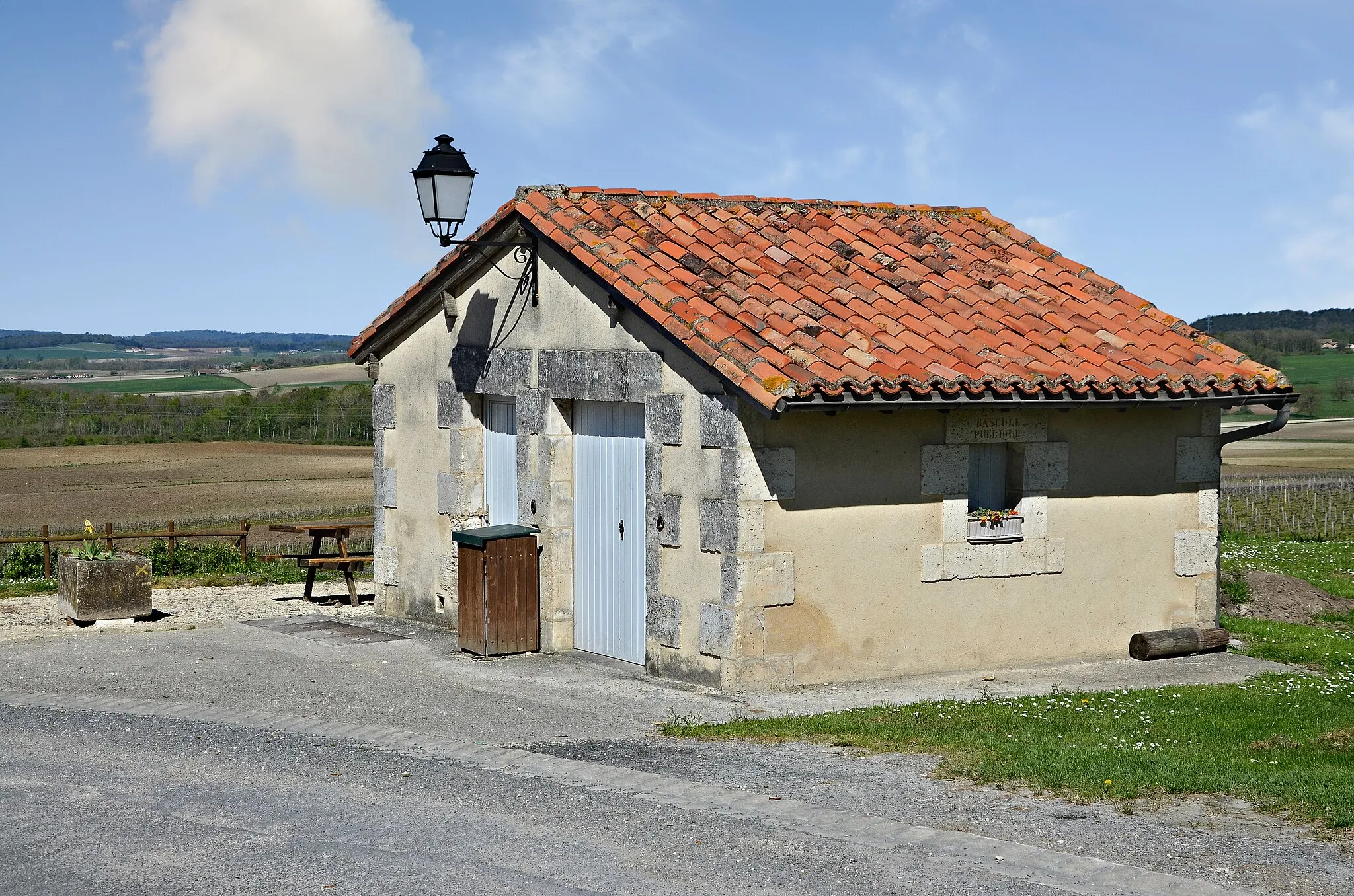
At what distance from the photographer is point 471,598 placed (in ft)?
41.3

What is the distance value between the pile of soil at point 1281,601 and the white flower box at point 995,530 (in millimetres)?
4853

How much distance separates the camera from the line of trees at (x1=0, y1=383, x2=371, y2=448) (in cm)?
5472

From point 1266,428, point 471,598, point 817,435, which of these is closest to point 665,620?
point 817,435

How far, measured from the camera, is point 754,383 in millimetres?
10188

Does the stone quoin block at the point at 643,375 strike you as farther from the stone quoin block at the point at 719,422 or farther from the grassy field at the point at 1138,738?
the grassy field at the point at 1138,738

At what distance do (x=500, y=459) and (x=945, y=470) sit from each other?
4.25 m

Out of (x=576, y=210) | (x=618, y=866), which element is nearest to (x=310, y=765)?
(x=618, y=866)

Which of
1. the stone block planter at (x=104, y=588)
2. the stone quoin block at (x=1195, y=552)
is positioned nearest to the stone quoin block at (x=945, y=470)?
the stone quoin block at (x=1195, y=552)

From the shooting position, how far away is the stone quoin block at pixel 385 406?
15148 millimetres

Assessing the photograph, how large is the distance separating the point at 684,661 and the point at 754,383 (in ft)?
7.61

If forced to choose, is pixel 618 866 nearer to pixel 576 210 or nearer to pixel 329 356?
pixel 576 210

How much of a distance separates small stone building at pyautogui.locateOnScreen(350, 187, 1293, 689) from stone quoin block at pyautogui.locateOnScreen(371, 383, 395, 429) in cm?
106

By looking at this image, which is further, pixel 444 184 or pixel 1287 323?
pixel 1287 323

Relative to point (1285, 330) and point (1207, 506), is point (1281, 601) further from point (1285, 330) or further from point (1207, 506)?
point (1285, 330)
